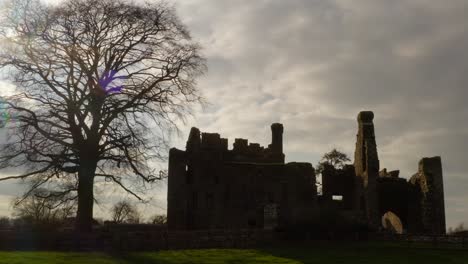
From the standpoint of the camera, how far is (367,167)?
139ft

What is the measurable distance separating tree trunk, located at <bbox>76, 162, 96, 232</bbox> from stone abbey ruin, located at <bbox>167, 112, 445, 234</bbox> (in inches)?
643

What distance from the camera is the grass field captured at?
2258cm

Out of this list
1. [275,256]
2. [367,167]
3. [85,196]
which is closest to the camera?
[275,256]

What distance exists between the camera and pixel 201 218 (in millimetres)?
46062

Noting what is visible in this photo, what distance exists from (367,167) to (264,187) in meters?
9.25

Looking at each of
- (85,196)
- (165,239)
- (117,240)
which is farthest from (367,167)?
(85,196)

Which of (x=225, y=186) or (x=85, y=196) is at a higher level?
(x=225, y=186)

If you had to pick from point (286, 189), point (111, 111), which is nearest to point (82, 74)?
point (111, 111)

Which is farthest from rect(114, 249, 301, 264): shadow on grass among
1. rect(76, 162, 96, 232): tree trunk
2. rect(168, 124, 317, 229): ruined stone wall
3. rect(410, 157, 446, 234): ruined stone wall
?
rect(410, 157, 446, 234): ruined stone wall

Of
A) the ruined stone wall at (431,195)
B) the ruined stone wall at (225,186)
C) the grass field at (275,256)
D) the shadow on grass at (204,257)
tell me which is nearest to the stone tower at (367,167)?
the ruined stone wall at (431,195)

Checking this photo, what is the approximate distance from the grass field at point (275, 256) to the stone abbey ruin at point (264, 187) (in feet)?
50.1

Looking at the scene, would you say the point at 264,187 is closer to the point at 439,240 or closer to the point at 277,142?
the point at 277,142

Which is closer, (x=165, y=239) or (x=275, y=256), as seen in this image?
(x=275, y=256)

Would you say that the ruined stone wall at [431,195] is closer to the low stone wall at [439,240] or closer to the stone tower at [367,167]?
the stone tower at [367,167]
